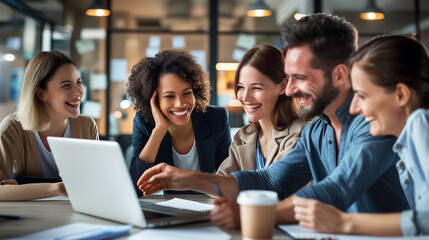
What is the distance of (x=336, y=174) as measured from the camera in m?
1.39

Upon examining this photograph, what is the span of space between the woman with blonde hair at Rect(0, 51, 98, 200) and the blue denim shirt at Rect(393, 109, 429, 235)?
1691 mm

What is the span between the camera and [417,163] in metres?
1.20

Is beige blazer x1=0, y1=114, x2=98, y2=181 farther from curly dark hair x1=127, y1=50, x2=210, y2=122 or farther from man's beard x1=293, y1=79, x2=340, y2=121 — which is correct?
man's beard x1=293, y1=79, x2=340, y2=121

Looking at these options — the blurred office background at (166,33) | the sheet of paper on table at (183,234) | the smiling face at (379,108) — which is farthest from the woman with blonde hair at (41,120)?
the blurred office background at (166,33)

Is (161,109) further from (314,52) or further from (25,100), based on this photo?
(314,52)

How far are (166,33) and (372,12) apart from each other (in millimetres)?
2893

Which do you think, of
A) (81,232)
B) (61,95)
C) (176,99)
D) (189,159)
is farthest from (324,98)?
(61,95)

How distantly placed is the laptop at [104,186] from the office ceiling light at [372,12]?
5367 millimetres

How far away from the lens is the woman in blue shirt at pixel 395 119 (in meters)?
1.14

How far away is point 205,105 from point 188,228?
1.62 metres

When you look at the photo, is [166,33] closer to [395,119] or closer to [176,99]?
[176,99]

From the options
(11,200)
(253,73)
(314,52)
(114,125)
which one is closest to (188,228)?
(314,52)

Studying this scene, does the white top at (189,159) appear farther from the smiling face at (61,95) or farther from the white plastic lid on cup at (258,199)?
the white plastic lid on cup at (258,199)

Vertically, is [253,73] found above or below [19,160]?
above
